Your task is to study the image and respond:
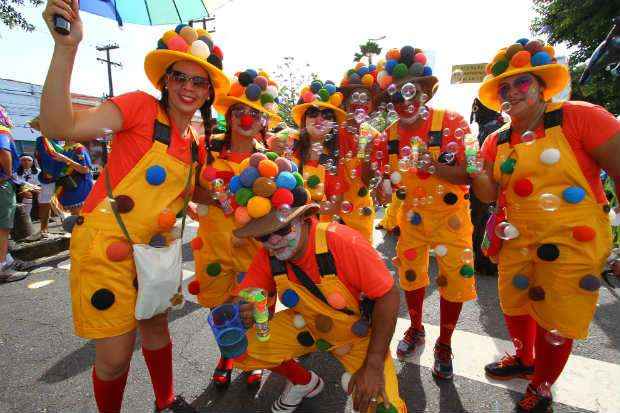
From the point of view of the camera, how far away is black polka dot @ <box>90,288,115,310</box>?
5.81ft

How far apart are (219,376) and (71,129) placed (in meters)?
1.91

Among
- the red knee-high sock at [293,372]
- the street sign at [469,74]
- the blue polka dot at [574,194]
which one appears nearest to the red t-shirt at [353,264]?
the red knee-high sock at [293,372]

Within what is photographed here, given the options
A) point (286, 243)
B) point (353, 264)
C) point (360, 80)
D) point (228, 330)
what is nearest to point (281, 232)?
point (286, 243)

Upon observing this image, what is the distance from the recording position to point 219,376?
2.63 metres

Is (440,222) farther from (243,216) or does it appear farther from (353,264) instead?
(243,216)

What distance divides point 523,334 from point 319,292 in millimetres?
1569

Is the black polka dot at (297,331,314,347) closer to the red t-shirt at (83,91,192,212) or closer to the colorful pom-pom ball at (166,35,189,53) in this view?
the red t-shirt at (83,91,192,212)

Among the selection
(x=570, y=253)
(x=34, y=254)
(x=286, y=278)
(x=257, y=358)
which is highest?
(x=570, y=253)

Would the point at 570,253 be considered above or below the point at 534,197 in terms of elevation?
below

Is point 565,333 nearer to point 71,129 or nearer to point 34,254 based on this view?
point 71,129

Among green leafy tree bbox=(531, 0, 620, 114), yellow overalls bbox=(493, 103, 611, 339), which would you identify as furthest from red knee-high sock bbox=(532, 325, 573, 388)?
green leafy tree bbox=(531, 0, 620, 114)

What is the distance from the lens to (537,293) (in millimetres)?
2166

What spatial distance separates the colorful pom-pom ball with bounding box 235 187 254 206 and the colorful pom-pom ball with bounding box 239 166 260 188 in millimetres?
27

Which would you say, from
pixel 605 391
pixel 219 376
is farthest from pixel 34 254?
pixel 605 391
